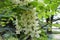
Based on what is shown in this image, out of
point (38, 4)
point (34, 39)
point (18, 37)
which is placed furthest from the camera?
point (18, 37)

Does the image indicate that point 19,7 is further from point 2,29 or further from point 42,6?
point 2,29

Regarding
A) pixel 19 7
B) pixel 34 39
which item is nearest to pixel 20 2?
pixel 19 7

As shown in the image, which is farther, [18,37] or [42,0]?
[18,37]

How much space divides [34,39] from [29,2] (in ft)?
0.49

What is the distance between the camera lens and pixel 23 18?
16.5 inches

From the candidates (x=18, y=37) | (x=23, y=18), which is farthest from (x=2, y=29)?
(x=23, y=18)

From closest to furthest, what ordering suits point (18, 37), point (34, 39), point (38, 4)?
point (38, 4) < point (34, 39) < point (18, 37)

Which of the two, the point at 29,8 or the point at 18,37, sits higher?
the point at 29,8

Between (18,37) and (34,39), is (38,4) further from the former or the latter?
(18,37)

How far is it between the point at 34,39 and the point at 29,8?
0.44 feet

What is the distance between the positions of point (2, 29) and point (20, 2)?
0.23 meters

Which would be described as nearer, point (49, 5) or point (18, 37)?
point (49, 5)

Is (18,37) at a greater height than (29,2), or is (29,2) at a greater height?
(29,2)

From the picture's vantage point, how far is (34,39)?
476 mm
